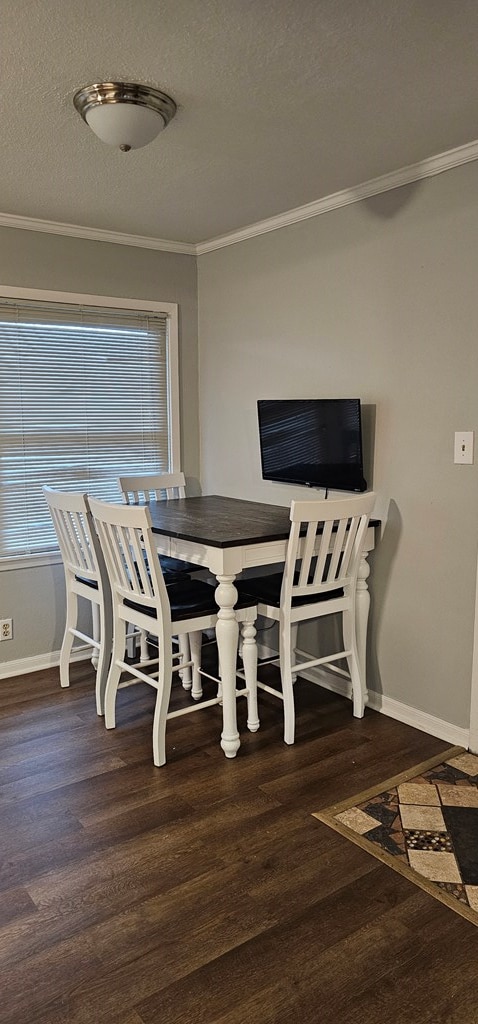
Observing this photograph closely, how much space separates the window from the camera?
3.64 meters

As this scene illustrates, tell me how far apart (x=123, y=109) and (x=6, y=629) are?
2528 millimetres

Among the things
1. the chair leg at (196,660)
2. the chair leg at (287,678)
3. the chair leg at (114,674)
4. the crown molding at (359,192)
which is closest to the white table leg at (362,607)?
the chair leg at (287,678)

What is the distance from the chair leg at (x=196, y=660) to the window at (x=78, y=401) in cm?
103

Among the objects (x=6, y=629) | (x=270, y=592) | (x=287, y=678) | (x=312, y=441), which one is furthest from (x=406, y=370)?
(x=6, y=629)

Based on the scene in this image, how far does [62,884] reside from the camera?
2074 millimetres

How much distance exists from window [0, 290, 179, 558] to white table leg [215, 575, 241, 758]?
1.47m

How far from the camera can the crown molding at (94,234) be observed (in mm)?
3500

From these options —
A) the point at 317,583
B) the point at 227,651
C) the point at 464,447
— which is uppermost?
the point at 464,447

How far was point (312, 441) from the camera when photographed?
3.35 metres

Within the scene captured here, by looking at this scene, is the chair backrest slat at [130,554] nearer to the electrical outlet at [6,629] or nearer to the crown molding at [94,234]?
the electrical outlet at [6,629]

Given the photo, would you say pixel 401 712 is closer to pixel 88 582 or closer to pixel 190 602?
pixel 190 602

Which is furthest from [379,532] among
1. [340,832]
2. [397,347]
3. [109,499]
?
[109,499]

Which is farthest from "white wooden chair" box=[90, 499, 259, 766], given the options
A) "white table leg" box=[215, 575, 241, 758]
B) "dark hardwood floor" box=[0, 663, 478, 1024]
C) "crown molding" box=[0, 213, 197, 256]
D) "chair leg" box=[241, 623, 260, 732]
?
"crown molding" box=[0, 213, 197, 256]

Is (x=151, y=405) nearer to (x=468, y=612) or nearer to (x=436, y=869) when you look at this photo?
(x=468, y=612)
